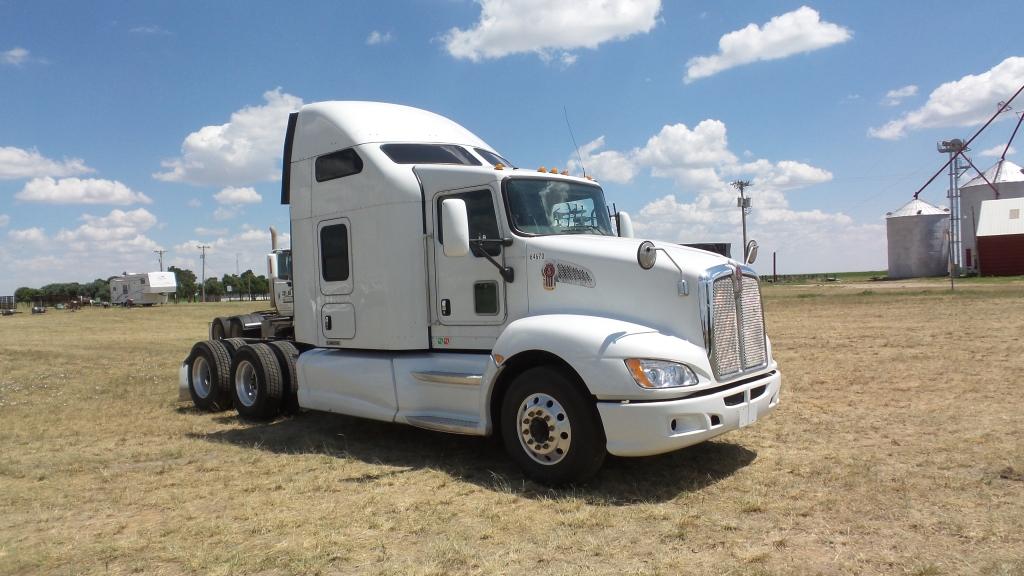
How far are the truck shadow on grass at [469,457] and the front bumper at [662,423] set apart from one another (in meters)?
0.45

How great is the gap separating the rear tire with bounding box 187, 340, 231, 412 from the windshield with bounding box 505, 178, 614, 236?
559cm

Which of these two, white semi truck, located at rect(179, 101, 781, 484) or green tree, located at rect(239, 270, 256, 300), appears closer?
white semi truck, located at rect(179, 101, 781, 484)

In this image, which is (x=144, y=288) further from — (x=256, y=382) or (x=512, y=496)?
(x=512, y=496)

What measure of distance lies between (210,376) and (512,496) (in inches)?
249

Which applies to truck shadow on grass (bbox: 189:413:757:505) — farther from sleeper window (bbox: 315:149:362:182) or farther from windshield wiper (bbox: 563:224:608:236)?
sleeper window (bbox: 315:149:362:182)

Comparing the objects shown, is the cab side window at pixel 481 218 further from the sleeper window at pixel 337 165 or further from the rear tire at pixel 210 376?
the rear tire at pixel 210 376

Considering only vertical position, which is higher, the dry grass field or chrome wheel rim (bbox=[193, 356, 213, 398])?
chrome wheel rim (bbox=[193, 356, 213, 398])

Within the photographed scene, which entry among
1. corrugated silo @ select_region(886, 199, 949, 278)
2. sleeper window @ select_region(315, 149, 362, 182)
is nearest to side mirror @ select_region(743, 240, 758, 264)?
sleeper window @ select_region(315, 149, 362, 182)

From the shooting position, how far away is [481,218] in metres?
7.03

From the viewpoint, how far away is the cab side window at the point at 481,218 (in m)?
6.93

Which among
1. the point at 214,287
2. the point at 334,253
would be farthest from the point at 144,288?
the point at 334,253

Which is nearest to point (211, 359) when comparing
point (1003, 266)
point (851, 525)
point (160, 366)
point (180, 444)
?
point (180, 444)

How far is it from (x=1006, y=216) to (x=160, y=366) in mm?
61558

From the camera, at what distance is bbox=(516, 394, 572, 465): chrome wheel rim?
607 cm
